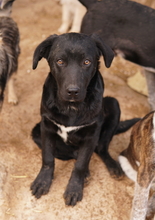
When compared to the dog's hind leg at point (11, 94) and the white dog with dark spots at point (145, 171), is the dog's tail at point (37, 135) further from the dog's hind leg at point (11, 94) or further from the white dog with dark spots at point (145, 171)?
the white dog with dark spots at point (145, 171)

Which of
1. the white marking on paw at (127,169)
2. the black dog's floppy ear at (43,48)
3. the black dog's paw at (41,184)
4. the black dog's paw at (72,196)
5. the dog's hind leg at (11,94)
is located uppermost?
the black dog's floppy ear at (43,48)

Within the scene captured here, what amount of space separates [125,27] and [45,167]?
222 centimetres

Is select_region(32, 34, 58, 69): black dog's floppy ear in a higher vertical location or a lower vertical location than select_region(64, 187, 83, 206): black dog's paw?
higher

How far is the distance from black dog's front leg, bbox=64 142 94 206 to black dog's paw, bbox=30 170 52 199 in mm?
231

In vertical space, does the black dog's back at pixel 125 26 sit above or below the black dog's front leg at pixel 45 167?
above

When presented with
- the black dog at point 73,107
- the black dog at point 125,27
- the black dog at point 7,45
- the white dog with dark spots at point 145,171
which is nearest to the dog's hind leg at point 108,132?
the black dog at point 73,107

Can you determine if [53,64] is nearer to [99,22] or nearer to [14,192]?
[14,192]

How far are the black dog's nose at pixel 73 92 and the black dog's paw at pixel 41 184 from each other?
1129 mm

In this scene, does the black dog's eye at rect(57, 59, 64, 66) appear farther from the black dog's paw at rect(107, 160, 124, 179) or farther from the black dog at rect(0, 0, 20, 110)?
the black dog's paw at rect(107, 160, 124, 179)

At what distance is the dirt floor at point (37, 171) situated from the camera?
11.5 feet

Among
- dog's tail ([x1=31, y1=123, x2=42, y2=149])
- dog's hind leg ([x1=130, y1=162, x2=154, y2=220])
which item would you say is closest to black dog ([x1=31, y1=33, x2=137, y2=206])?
dog's tail ([x1=31, y1=123, x2=42, y2=149])

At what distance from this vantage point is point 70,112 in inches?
135

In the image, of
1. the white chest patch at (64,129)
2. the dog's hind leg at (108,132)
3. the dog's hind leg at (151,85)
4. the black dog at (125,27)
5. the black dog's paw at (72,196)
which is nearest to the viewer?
the white chest patch at (64,129)

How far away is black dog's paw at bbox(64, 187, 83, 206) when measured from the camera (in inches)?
141
